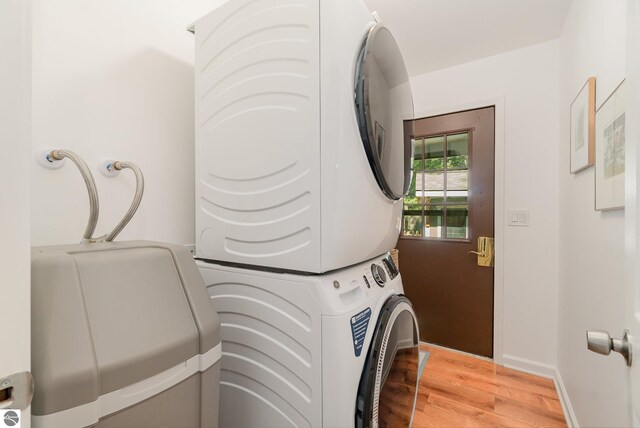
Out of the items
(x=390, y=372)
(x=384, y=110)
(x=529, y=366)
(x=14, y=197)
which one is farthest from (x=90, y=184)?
(x=529, y=366)

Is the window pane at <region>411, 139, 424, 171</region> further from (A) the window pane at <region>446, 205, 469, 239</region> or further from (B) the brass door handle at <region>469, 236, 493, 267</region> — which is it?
(B) the brass door handle at <region>469, 236, 493, 267</region>

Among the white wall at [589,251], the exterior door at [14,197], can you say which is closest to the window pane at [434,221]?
the white wall at [589,251]

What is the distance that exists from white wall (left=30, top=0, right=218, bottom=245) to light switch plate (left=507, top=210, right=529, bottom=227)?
2.24 m

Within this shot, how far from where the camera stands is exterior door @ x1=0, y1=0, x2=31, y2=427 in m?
0.39

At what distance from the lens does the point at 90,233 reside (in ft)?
2.86

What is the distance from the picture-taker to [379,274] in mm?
1104

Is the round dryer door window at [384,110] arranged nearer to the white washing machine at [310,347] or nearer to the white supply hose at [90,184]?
the white washing machine at [310,347]

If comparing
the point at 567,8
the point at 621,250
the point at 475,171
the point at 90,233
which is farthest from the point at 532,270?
the point at 90,233

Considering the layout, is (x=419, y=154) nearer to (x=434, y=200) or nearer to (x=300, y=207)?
(x=434, y=200)

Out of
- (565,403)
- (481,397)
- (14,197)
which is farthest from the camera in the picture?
(481,397)

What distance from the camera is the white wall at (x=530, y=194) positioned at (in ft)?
7.04

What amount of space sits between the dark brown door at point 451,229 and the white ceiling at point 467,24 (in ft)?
1.58

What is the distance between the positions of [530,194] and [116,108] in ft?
8.46

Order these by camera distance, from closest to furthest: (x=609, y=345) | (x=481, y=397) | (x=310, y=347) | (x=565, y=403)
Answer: (x=609, y=345) < (x=310, y=347) < (x=565, y=403) < (x=481, y=397)
